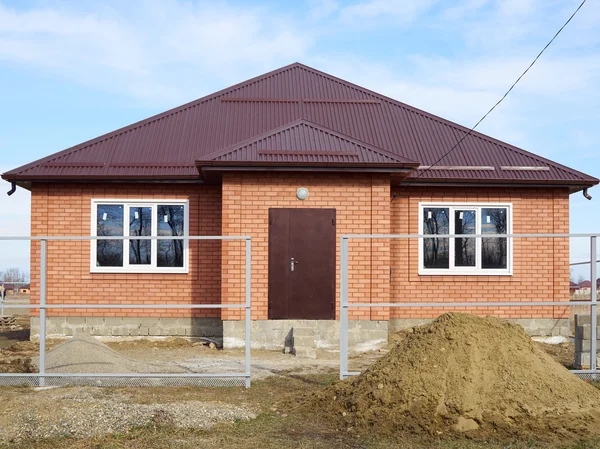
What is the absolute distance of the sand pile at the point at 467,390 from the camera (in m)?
7.25

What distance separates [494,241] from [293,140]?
189 inches

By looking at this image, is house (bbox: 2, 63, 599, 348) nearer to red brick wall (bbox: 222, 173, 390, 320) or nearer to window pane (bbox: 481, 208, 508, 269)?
window pane (bbox: 481, 208, 508, 269)

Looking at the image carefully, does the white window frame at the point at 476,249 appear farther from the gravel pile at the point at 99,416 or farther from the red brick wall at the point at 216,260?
the gravel pile at the point at 99,416

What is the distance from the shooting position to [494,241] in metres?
14.6

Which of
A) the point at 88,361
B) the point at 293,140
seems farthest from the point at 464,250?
the point at 88,361

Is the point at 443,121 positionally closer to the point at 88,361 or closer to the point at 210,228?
the point at 210,228

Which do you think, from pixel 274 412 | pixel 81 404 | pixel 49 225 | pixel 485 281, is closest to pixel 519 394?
pixel 274 412

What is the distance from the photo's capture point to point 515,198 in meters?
14.6

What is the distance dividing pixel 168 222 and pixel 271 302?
3.09 meters

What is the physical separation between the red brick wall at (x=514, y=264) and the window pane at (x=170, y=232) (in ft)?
14.4

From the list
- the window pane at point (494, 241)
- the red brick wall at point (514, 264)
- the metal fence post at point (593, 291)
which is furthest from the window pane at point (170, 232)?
the metal fence post at point (593, 291)

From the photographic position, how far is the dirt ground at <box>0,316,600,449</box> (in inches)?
270

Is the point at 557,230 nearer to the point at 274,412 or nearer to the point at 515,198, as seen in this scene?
the point at 515,198

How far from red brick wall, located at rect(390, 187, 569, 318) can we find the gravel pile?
709 cm
